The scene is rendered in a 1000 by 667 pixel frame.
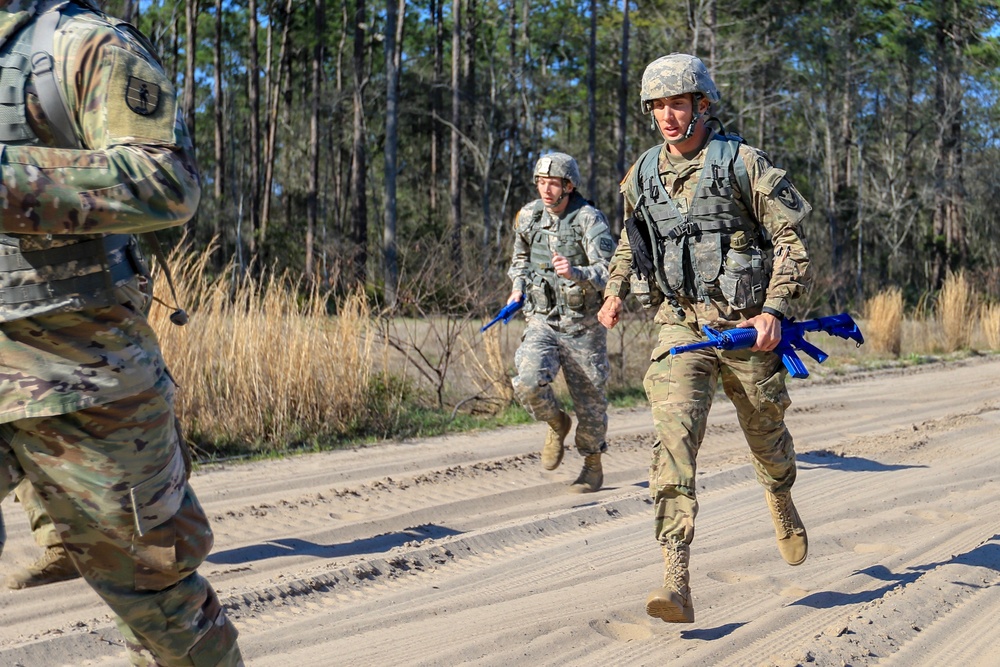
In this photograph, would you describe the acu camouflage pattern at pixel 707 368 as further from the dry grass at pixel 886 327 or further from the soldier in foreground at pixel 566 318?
the dry grass at pixel 886 327

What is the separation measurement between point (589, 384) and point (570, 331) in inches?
14.7

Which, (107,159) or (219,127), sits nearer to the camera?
(107,159)

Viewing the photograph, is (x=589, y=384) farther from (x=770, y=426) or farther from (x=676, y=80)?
(x=676, y=80)

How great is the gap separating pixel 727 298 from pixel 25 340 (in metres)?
2.93

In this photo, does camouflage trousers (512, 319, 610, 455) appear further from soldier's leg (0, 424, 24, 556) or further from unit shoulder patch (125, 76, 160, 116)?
unit shoulder patch (125, 76, 160, 116)

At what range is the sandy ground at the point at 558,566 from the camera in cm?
408

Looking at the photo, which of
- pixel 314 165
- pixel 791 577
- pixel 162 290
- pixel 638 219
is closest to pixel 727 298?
pixel 638 219

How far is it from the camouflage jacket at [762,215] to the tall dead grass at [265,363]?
174 inches

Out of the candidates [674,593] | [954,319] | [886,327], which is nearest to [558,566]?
[674,593]

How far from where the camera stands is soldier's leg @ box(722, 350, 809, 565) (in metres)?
4.51

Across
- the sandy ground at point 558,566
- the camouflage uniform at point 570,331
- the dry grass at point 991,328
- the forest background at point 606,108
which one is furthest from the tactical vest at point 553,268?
the forest background at point 606,108

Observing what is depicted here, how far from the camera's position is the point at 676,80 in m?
4.41

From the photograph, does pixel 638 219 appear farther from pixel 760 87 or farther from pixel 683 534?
pixel 760 87

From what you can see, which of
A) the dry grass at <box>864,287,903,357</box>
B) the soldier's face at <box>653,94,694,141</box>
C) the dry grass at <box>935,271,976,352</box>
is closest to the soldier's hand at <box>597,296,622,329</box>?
the soldier's face at <box>653,94,694,141</box>
